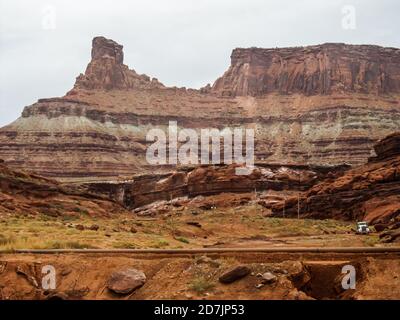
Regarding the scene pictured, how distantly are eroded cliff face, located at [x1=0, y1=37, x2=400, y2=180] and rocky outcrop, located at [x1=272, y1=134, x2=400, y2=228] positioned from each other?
7618 cm

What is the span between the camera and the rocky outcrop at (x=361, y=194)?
56.0m

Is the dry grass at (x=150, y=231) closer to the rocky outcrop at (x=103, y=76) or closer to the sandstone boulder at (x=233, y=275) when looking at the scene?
the sandstone boulder at (x=233, y=275)

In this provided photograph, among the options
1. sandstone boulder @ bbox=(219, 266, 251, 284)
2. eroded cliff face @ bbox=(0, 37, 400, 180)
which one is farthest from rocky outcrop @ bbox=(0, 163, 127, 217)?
eroded cliff face @ bbox=(0, 37, 400, 180)

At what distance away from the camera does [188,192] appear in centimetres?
8512

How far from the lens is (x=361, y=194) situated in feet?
196

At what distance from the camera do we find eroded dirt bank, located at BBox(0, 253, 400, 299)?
15734 mm

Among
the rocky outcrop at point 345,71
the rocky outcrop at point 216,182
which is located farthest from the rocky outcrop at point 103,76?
the rocky outcrop at point 216,182

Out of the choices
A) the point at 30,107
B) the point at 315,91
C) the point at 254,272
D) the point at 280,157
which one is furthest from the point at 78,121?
the point at 254,272

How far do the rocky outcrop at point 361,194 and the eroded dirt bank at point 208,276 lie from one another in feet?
118

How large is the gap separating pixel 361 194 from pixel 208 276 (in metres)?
45.8

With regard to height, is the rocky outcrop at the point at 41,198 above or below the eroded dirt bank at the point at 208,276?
below

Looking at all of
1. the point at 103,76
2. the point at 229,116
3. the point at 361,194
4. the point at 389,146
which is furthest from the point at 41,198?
the point at 103,76
